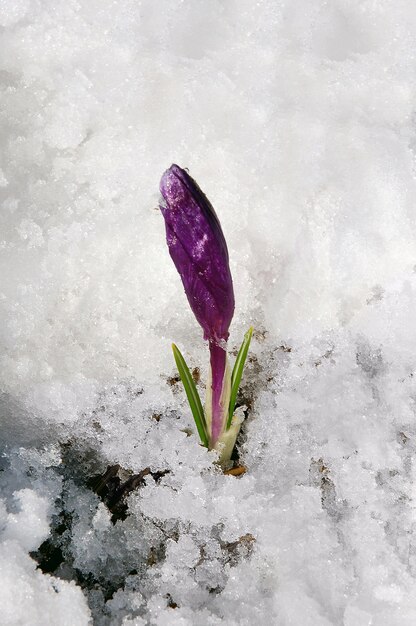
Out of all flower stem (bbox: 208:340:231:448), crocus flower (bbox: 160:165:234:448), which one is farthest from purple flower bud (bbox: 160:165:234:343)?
flower stem (bbox: 208:340:231:448)

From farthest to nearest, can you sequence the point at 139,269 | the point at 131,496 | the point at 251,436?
1. the point at 139,269
2. the point at 251,436
3. the point at 131,496

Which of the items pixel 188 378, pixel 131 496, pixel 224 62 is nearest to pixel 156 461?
pixel 131 496

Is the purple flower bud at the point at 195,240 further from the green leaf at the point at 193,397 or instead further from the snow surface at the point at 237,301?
the snow surface at the point at 237,301

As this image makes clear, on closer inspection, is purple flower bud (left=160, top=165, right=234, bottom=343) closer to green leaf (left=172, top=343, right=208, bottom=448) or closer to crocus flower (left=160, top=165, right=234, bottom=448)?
crocus flower (left=160, top=165, right=234, bottom=448)

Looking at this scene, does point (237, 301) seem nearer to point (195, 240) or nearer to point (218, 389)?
point (218, 389)

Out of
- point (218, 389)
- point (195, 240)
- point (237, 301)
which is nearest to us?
point (195, 240)

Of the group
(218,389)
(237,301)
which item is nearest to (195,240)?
(218,389)

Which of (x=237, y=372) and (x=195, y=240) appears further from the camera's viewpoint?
(x=237, y=372)

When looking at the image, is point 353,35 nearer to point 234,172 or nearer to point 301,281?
point 234,172
